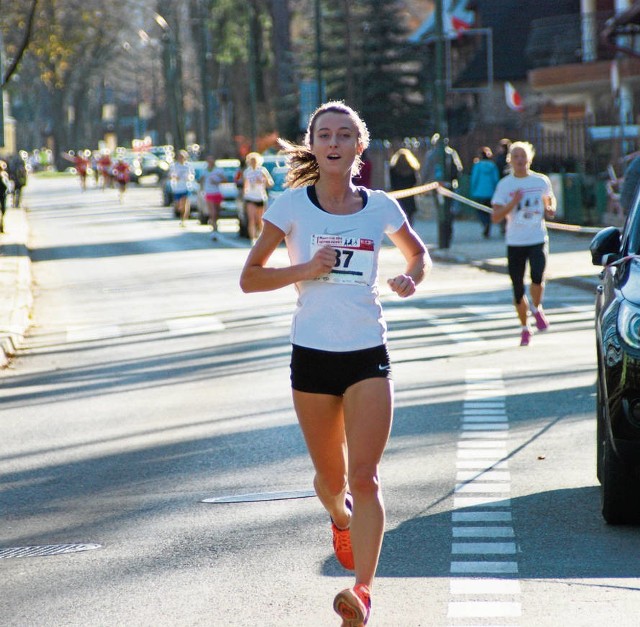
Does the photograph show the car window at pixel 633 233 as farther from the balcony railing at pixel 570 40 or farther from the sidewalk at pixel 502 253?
the balcony railing at pixel 570 40

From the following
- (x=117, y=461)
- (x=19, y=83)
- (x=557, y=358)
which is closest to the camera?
(x=117, y=461)

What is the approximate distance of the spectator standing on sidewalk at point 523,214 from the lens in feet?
47.2

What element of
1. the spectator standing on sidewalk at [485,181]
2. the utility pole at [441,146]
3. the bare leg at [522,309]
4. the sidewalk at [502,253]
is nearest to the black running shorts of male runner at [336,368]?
the bare leg at [522,309]

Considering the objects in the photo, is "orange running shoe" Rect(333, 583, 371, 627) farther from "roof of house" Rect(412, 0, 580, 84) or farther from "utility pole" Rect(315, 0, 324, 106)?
"roof of house" Rect(412, 0, 580, 84)

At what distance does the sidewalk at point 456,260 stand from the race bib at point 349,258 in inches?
372

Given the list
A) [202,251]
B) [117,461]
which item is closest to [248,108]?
[202,251]

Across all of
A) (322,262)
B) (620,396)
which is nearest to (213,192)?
(620,396)

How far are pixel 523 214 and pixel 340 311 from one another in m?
8.99

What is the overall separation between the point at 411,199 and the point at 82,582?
23.7 meters

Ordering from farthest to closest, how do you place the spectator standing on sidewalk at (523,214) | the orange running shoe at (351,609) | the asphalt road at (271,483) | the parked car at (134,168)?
the parked car at (134,168) → the spectator standing on sidewalk at (523,214) → the asphalt road at (271,483) → the orange running shoe at (351,609)

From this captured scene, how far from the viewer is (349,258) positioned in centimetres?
564

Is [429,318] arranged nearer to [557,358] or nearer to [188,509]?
[557,358]

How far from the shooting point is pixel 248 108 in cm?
6869

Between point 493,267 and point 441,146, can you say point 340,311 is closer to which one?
point 493,267
